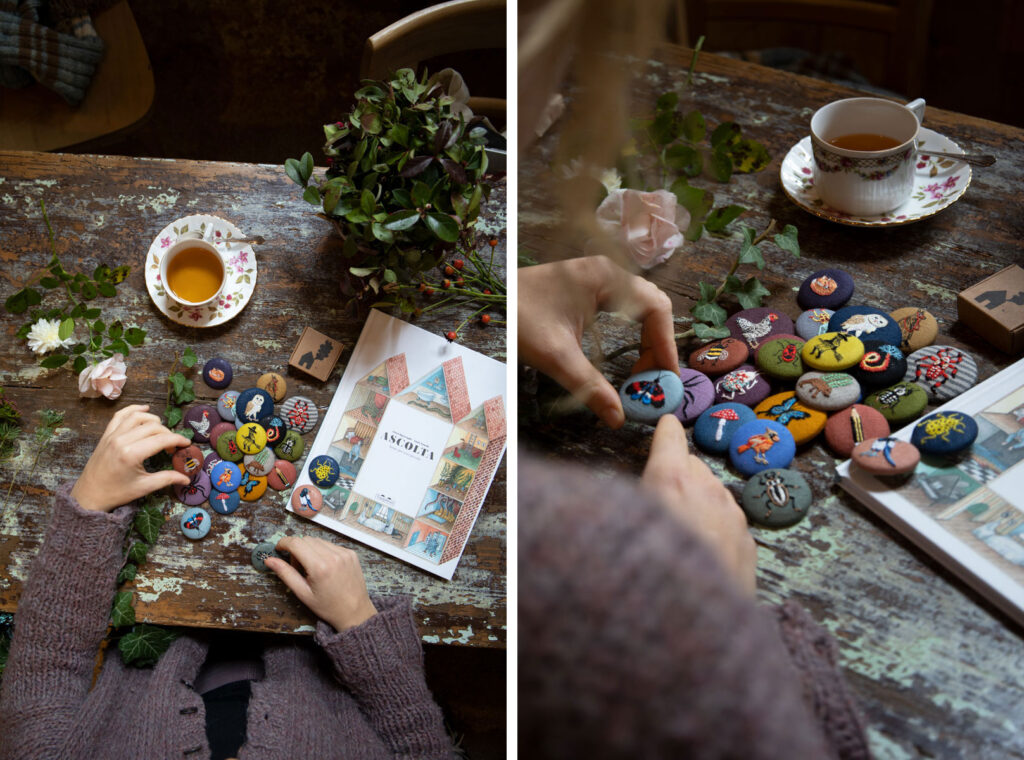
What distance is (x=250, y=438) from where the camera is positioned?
87 cm

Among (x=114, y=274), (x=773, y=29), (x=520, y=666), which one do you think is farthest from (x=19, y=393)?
(x=773, y=29)

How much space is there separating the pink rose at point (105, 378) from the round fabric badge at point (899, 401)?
32.9 inches

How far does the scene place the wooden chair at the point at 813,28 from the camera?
1.03m

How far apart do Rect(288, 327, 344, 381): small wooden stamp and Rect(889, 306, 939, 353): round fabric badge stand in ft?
2.05

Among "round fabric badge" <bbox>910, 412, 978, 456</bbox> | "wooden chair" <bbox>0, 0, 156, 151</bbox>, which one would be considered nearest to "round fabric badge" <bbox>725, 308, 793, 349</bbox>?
"round fabric badge" <bbox>910, 412, 978, 456</bbox>

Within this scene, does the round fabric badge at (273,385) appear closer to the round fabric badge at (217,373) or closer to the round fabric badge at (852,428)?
the round fabric badge at (217,373)

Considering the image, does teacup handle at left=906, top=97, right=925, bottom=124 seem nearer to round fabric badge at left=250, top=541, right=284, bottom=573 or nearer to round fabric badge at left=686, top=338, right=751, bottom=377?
round fabric badge at left=686, top=338, right=751, bottom=377

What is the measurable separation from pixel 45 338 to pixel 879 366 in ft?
3.11

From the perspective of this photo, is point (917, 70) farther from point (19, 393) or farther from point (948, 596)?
point (19, 393)

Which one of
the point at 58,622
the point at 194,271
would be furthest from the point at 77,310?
the point at 58,622

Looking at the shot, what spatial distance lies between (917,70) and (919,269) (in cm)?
18

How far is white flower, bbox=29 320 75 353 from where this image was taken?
0.91 meters

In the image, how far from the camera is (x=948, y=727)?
0.29 m

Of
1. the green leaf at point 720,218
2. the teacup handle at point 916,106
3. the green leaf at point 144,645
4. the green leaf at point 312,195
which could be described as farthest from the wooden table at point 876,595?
the green leaf at point 144,645
